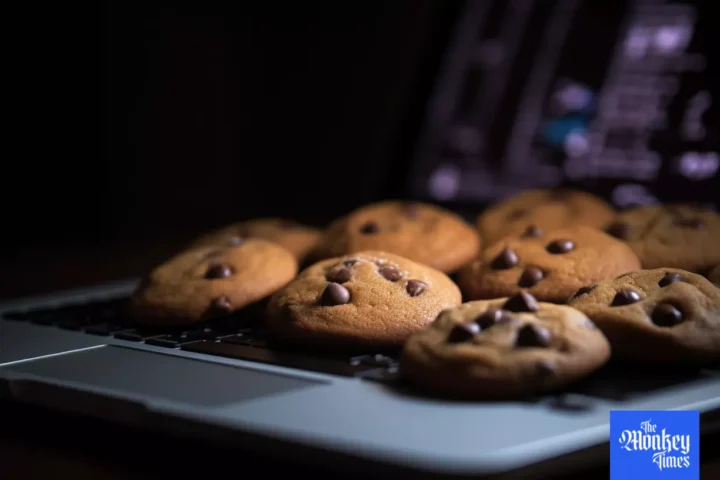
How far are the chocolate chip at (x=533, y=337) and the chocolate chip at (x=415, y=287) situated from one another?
0.23m

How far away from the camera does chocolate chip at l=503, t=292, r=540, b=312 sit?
0.86 meters

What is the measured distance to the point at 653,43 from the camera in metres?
1.54

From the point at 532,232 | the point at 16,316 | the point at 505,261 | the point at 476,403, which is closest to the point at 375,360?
the point at 476,403

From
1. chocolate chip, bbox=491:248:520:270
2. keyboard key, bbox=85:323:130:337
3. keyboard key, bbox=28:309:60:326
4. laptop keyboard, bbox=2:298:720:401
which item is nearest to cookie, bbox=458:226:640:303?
chocolate chip, bbox=491:248:520:270

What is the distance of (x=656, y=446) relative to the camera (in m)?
0.74

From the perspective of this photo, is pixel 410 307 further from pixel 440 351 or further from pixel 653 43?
pixel 653 43

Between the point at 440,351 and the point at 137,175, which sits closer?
the point at 440,351

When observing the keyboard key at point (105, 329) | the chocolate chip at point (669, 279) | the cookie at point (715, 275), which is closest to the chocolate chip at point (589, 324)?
the chocolate chip at point (669, 279)

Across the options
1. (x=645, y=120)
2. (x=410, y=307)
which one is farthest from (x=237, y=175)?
(x=410, y=307)

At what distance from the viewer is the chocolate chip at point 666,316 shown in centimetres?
87

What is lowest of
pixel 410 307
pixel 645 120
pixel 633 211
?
pixel 410 307

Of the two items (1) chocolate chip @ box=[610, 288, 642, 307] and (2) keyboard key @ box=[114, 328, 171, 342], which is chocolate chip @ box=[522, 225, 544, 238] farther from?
(2) keyboard key @ box=[114, 328, 171, 342]

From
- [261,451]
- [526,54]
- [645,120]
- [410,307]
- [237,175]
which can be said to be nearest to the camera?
[261,451]

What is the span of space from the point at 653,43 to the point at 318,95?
1.28 m
